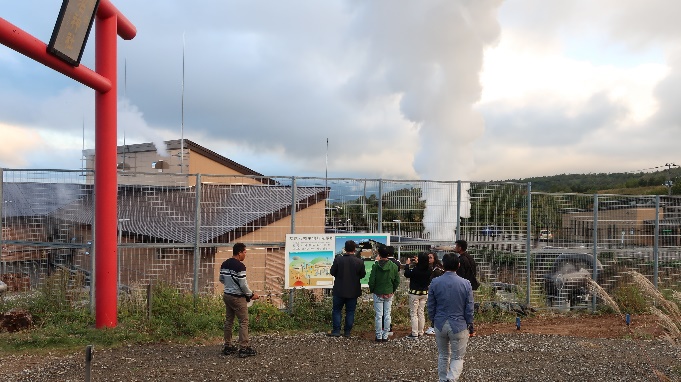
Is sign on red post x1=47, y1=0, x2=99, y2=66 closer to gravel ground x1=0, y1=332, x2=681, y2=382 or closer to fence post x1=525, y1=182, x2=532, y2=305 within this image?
gravel ground x1=0, y1=332, x2=681, y2=382

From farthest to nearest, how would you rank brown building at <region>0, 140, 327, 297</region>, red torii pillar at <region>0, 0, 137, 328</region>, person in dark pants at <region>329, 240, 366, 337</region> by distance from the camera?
brown building at <region>0, 140, 327, 297</region>, person in dark pants at <region>329, 240, 366, 337</region>, red torii pillar at <region>0, 0, 137, 328</region>

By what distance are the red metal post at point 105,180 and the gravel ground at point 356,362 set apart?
3.94 feet

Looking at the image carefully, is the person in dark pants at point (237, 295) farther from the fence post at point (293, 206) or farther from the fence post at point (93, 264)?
the fence post at point (93, 264)

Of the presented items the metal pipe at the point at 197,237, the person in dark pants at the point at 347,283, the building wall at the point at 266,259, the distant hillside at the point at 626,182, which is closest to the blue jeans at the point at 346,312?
the person in dark pants at the point at 347,283

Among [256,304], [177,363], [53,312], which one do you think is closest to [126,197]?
[53,312]

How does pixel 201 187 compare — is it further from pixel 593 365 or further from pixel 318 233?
pixel 593 365

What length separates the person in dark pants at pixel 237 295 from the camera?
27.7 feet

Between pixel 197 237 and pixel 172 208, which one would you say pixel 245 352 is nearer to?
pixel 197 237

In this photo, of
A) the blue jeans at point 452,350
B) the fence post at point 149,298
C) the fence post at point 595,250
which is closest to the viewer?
the blue jeans at point 452,350

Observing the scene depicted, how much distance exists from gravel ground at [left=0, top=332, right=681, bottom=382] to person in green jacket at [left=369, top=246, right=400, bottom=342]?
288mm

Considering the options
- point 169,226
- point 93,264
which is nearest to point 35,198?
point 93,264

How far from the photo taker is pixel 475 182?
40.7ft

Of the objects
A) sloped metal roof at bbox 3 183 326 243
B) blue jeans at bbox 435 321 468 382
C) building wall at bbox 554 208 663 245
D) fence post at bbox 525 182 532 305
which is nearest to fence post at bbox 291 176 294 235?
sloped metal roof at bbox 3 183 326 243

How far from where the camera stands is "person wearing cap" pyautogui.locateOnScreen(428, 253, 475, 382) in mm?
6629
